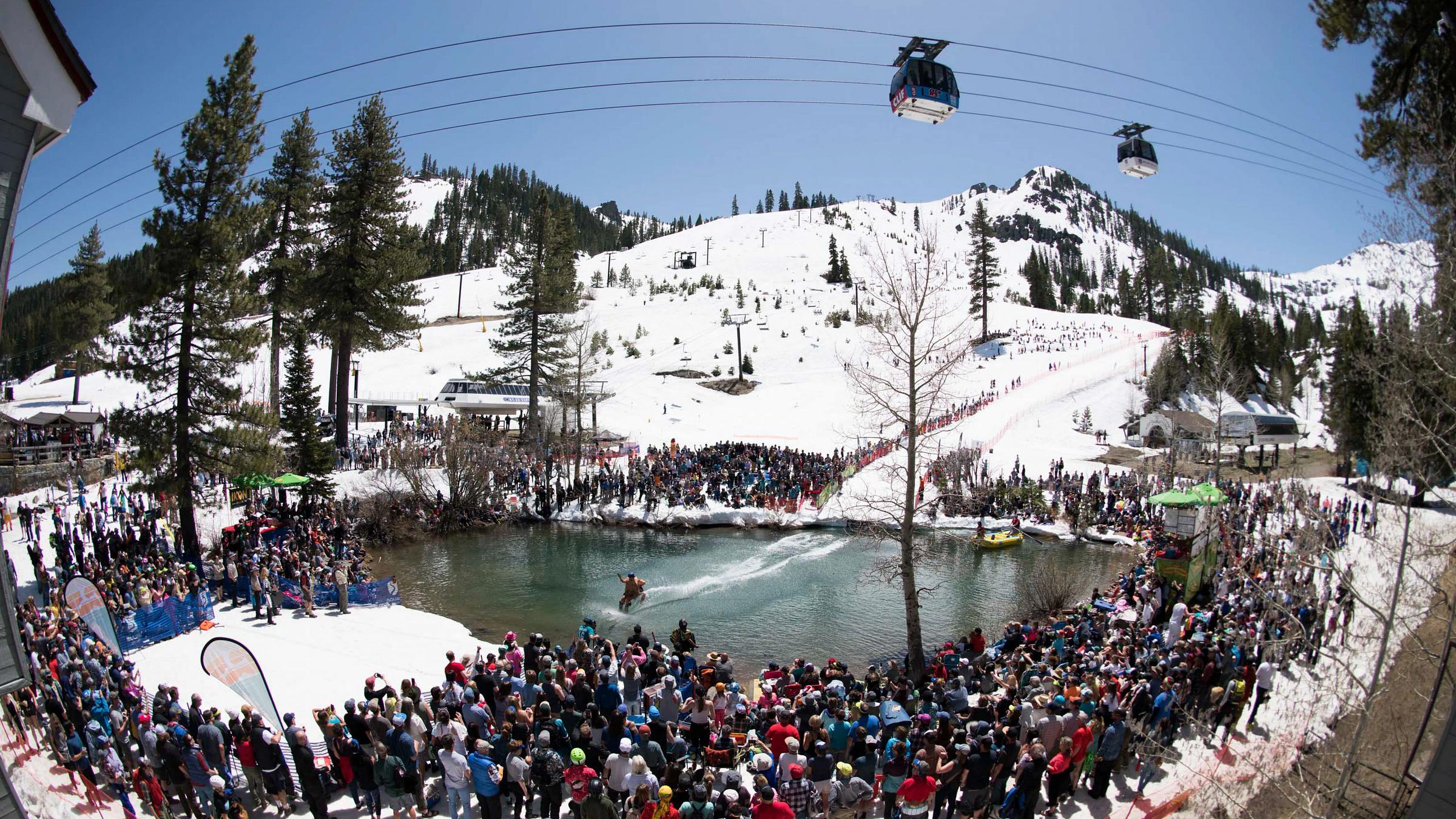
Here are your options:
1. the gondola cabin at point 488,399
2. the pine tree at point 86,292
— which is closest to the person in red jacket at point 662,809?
the gondola cabin at point 488,399

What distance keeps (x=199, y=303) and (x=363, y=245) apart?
1428 centimetres

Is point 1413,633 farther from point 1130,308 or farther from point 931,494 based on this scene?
point 1130,308

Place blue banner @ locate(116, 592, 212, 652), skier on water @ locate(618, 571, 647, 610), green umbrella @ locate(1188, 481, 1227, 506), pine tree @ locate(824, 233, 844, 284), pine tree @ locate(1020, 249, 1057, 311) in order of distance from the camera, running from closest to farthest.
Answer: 1. blue banner @ locate(116, 592, 212, 652)
2. green umbrella @ locate(1188, 481, 1227, 506)
3. skier on water @ locate(618, 571, 647, 610)
4. pine tree @ locate(1020, 249, 1057, 311)
5. pine tree @ locate(824, 233, 844, 284)

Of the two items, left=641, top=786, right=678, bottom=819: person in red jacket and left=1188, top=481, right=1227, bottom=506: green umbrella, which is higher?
left=1188, top=481, right=1227, bottom=506: green umbrella

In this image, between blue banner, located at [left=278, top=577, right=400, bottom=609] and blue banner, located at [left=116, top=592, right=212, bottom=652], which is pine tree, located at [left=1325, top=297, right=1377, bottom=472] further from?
Result: blue banner, located at [left=116, top=592, right=212, bottom=652]

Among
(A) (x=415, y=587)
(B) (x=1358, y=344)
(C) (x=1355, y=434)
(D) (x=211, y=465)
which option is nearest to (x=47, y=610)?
(D) (x=211, y=465)

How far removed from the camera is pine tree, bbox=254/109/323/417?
2914 cm

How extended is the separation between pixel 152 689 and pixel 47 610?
13.8ft

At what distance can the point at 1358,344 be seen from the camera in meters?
24.2

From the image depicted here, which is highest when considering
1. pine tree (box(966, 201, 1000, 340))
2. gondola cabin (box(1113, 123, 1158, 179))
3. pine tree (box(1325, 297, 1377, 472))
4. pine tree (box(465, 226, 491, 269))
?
pine tree (box(465, 226, 491, 269))

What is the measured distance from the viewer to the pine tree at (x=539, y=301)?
39.5m

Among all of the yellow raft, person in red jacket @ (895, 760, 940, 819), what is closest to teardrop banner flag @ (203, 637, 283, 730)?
person in red jacket @ (895, 760, 940, 819)

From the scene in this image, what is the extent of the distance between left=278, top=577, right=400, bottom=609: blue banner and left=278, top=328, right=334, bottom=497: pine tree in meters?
9.98

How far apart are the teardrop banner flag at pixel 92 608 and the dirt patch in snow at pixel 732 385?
48178 mm
